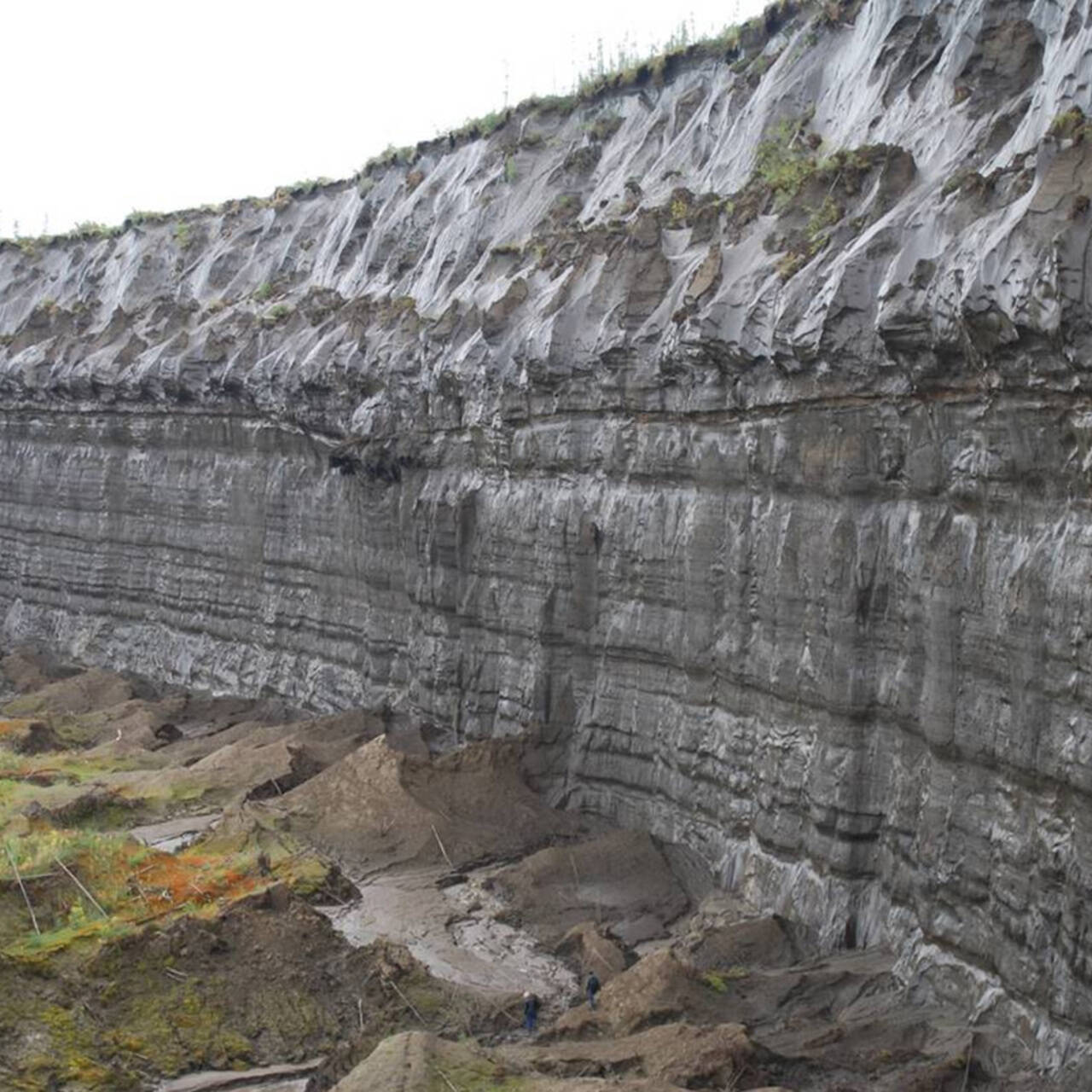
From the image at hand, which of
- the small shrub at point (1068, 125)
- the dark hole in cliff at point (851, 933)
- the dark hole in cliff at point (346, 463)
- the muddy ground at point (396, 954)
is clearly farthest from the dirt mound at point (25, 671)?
the small shrub at point (1068, 125)

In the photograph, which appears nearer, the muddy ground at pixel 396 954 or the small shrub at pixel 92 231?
the muddy ground at pixel 396 954

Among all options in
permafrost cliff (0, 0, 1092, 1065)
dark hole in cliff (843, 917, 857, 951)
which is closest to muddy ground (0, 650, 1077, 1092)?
dark hole in cliff (843, 917, 857, 951)

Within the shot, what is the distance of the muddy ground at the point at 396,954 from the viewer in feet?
51.0

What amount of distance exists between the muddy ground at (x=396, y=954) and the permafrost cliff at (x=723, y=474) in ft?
3.13

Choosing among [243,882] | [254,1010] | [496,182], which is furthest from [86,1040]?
[496,182]

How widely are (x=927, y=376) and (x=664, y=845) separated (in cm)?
946

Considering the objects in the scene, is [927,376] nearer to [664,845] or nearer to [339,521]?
[664,845]

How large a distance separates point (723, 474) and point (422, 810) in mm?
8060

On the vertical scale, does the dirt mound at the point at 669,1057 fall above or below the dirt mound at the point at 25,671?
above

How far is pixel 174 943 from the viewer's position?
63.4 ft

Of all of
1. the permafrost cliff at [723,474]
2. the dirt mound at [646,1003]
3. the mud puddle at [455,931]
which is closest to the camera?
the permafrost cliff at [723,474]

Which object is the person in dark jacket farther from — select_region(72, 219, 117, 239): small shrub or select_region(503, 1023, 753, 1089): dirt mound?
select_region(72, 219, 117, 239): small shrub

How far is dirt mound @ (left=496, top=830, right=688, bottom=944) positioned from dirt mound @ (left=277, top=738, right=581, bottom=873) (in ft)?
4.72

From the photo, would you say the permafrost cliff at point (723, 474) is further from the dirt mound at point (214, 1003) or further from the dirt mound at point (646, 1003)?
the dirt mound at point (214, 1003)
